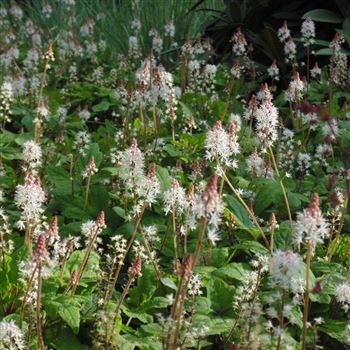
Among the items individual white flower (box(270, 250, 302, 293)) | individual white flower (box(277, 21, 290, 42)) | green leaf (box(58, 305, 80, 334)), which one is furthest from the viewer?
individual white flower (box(277, 21, 290, 42))

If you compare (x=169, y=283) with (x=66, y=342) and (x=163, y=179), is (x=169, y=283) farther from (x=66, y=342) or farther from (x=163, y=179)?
(x=163, y=179)

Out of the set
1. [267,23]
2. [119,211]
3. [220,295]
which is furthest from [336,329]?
[267,23]

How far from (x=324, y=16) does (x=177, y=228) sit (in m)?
3.97

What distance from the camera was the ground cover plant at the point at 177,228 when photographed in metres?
2.45

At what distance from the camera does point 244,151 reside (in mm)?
4871

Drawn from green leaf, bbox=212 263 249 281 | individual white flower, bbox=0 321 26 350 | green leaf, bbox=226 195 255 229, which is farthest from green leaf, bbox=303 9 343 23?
individual white flower, bbox=0 321 26 350

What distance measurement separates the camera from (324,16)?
6641 mm

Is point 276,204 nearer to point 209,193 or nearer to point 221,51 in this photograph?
point 209,193

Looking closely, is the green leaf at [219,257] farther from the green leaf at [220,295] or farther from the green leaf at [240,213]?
the green leaf at [220,295]

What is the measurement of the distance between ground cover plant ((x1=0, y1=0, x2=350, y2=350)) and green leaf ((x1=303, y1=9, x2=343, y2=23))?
31 mm

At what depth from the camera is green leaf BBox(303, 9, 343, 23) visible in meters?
6.57

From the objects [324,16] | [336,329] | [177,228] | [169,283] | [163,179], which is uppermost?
[324,16]

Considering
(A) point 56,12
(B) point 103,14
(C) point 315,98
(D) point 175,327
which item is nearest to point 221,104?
(C) point 315,98

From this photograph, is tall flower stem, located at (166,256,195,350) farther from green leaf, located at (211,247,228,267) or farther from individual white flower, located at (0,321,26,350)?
green leaf, located at (211,247,228,267)
